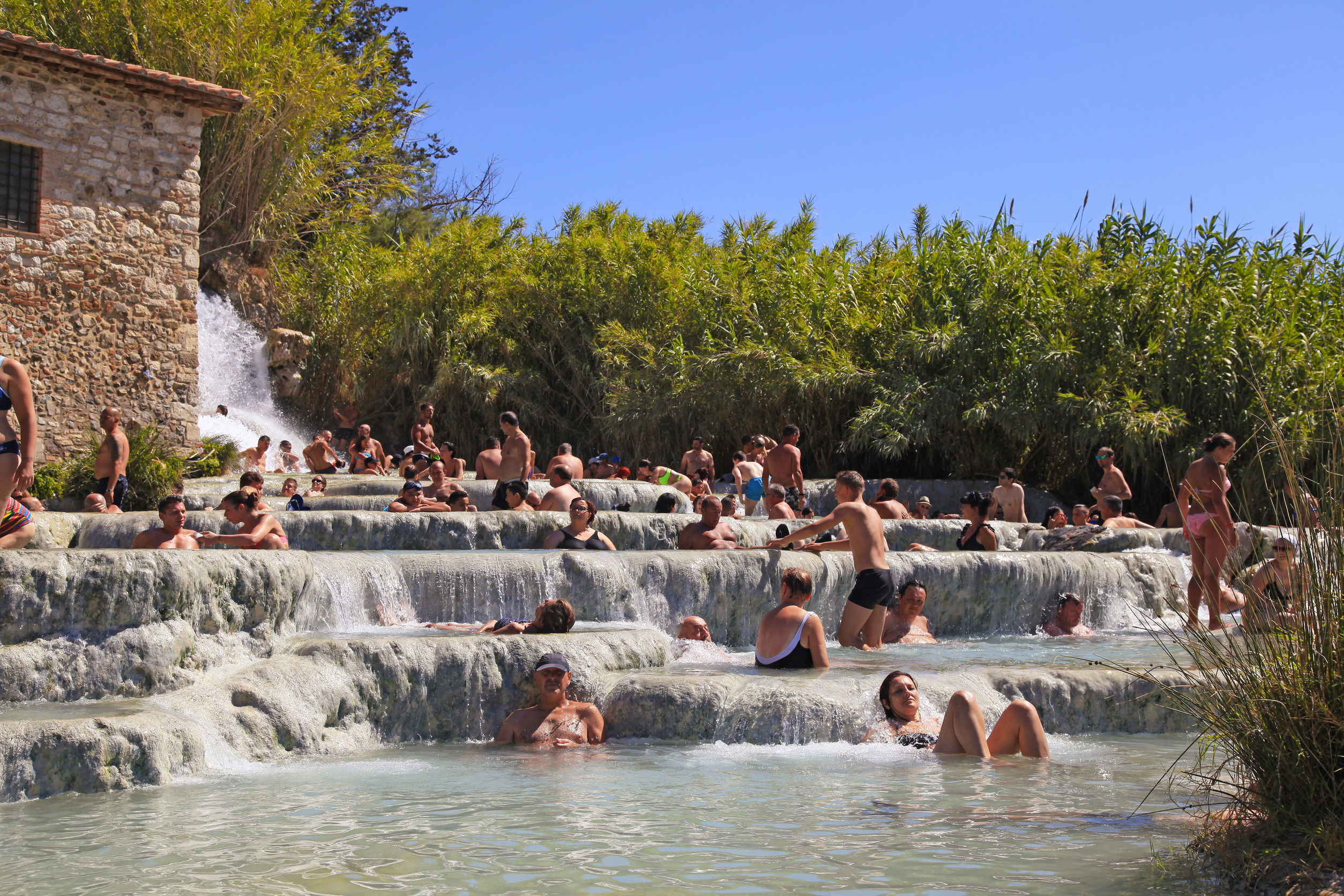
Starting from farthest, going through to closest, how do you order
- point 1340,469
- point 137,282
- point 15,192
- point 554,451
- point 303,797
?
point 554,451 → point 137,282 → point 15,192 → point 303,797 → point 1340,469

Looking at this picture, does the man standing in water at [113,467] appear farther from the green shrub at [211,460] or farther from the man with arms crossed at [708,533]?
the man with arms crossed at [708,533]

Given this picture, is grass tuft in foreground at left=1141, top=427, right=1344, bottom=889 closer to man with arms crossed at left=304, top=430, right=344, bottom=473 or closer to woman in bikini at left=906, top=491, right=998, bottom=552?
woman in bikini at left=906, top=491, right=998, bottom=552

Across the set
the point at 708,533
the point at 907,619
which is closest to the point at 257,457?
the point at 708,533

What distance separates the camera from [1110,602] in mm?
12234

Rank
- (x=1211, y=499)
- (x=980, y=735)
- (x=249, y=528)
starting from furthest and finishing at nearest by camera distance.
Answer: (x=249, y=528) < (x=1211, y=499) < (x=980, y=735)

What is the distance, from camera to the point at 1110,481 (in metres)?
15.7

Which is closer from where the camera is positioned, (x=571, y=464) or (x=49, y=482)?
(x=49, y=482)

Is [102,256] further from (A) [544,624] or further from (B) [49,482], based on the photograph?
(A) [544,624]

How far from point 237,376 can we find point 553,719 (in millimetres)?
18604

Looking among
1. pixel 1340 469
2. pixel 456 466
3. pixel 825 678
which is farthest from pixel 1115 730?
pixel 456 466

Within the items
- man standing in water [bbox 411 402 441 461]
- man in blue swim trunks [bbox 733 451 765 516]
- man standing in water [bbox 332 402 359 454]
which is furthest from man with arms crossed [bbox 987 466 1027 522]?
man standing in water [bbox 332 402 359 454]

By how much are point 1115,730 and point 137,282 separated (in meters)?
13.3

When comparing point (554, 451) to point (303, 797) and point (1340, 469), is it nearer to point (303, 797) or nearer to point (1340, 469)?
point (303, 797)

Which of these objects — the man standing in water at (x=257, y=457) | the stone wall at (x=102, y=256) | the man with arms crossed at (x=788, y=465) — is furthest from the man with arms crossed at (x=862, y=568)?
the man standing in water at (x=257, y=457)
